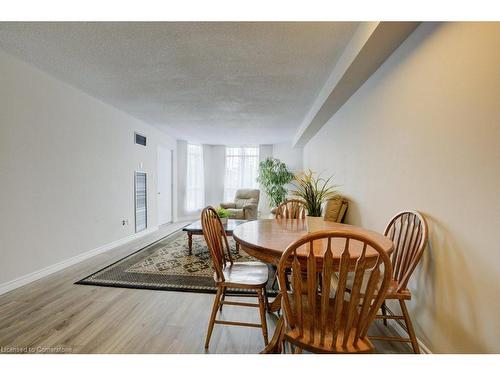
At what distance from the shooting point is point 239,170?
7855mm

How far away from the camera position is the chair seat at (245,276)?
166 centimetres

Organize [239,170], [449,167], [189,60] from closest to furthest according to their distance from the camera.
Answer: [449,167] → [189,60] → [239,170]

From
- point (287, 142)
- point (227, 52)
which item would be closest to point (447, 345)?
point (227, 52)

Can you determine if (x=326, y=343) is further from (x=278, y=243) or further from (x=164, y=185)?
(x=164, y=185)

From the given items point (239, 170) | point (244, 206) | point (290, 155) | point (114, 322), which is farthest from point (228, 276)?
point (239, 170)

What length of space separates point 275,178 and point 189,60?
→ 463 centimetres

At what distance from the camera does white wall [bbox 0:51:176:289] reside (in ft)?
8.05

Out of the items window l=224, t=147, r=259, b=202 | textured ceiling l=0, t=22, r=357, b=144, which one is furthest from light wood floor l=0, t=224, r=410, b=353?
window l=224, t=147, r=259, b=202

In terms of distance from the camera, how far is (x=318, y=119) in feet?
13.2

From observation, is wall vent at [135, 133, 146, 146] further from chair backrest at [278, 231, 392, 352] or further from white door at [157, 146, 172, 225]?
chair backrest at [278, 231, 392, 352]

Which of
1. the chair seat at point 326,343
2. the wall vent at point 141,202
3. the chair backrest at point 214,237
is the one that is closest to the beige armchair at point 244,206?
the wall vent at point 141,202

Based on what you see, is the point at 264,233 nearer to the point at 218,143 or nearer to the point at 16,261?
the point at 16,261

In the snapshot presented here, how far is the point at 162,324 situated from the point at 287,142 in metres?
6.14

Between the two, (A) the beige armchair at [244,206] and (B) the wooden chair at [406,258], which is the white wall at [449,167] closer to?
(B) the wooden chair at [406,258]
